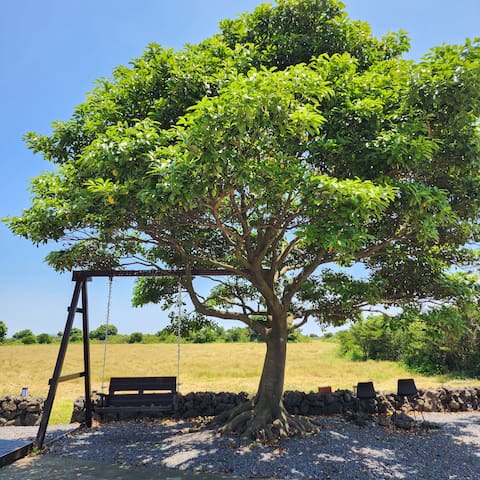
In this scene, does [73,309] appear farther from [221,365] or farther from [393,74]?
[221,365]

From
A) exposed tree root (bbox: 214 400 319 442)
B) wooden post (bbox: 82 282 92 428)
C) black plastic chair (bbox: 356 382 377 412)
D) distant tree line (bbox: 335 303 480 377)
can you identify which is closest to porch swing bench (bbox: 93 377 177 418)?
wooden post (bbox: 82 282 92 428)

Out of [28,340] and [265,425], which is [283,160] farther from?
[28,340]

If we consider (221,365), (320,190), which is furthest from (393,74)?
(221,365)

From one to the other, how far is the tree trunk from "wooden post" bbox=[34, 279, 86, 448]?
3.39 meters

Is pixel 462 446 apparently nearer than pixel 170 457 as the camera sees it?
No

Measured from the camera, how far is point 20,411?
34.5 feet

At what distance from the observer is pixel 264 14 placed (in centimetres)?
804

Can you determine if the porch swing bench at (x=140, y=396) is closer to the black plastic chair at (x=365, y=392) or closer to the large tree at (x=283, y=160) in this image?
the large tree at (x=283, y=160)

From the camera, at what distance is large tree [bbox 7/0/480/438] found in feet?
17.6

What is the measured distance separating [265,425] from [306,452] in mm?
1102

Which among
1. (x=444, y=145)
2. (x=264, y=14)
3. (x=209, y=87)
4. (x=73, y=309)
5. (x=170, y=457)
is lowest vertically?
(x=170, y=457)

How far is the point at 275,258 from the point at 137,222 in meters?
3.36

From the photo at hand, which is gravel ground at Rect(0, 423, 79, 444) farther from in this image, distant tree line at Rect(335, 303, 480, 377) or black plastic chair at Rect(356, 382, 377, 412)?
distant tree line at Rect(335, 303, 480, 377)

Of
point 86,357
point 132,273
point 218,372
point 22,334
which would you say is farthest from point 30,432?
point 22,334
